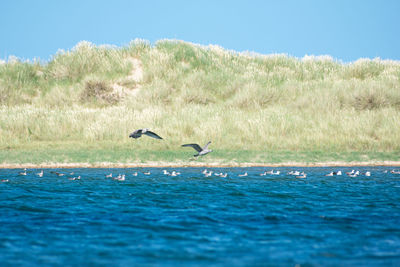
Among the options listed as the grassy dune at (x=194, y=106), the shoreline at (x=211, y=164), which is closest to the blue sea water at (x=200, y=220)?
the shoreline at (x=211, y=164)

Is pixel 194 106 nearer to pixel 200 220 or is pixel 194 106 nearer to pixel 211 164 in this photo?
pixel 211 164

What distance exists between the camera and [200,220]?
1095cm

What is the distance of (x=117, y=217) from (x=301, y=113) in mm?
17191

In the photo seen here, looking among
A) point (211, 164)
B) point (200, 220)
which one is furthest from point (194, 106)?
point (200, 220)

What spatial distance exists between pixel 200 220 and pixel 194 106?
60.2 ft

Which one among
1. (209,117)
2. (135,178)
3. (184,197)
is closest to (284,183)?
(184,197)

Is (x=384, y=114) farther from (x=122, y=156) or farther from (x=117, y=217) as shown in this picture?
(x=117, y=217)

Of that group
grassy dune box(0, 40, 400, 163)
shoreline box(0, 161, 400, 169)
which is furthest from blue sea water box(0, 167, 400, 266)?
grassy dune box(0, 40, 400, 163)

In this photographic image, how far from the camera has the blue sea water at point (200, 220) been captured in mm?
8375

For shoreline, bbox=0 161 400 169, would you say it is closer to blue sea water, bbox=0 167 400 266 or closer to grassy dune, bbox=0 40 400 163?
grassy dune, bbox=0 40 400 163

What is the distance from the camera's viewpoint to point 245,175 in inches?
698

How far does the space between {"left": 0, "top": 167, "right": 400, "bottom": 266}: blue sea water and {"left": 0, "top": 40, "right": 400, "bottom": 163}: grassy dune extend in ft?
16.7

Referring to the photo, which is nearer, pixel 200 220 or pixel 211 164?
pixel 200 220

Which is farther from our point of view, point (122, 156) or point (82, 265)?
point (122, 156)
